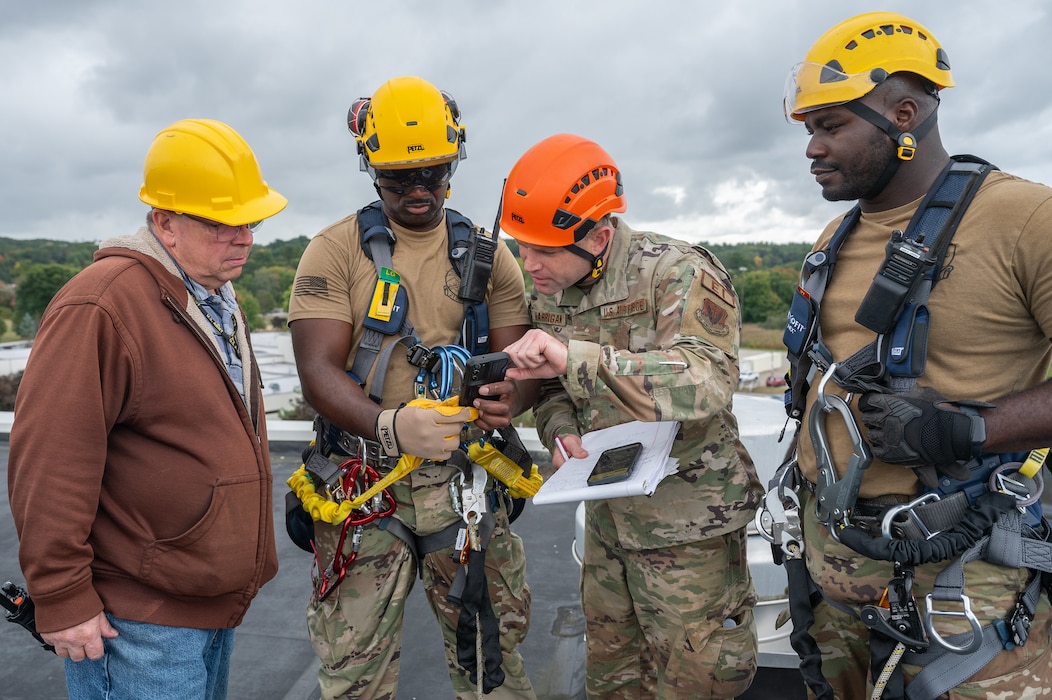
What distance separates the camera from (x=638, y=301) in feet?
8.80

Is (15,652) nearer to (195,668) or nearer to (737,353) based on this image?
(195,668)

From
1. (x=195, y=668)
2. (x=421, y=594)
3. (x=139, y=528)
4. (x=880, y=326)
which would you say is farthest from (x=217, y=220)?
(x=421, y=594)

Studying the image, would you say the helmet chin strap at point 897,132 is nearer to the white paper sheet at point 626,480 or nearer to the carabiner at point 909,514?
the carabiner at point 909,514

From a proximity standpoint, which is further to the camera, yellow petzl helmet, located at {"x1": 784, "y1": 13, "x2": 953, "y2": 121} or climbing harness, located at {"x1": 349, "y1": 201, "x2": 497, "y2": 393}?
climbing harness, located at {"x1": 349, "y1": 201, "x2": 497, "y2": 393}

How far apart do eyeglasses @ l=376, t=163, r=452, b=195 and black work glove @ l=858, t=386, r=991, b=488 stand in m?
1.79

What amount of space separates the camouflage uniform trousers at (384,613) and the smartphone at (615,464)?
780 mm

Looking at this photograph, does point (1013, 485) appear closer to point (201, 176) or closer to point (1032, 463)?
point (1032, 463)

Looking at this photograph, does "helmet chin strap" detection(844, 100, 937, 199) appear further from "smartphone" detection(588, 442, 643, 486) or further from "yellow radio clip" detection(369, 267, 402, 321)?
"yellow radio clip" detection(369, 267, 402, 321)

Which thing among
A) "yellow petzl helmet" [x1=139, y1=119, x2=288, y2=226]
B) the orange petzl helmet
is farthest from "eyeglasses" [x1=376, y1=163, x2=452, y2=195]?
"yellow petzl helmet" [x1=139, y1=119, x2=288, y2=226]

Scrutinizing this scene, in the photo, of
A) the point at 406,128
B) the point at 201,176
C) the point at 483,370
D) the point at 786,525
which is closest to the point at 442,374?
the point at 483,370

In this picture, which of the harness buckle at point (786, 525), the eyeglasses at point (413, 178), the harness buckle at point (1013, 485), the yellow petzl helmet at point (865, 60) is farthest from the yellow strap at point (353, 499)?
the harness buckle at point (1013, 485)

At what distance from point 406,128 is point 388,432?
117 centimetres

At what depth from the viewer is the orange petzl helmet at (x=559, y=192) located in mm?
2559

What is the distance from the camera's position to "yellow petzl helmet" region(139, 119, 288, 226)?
89.9 inches
